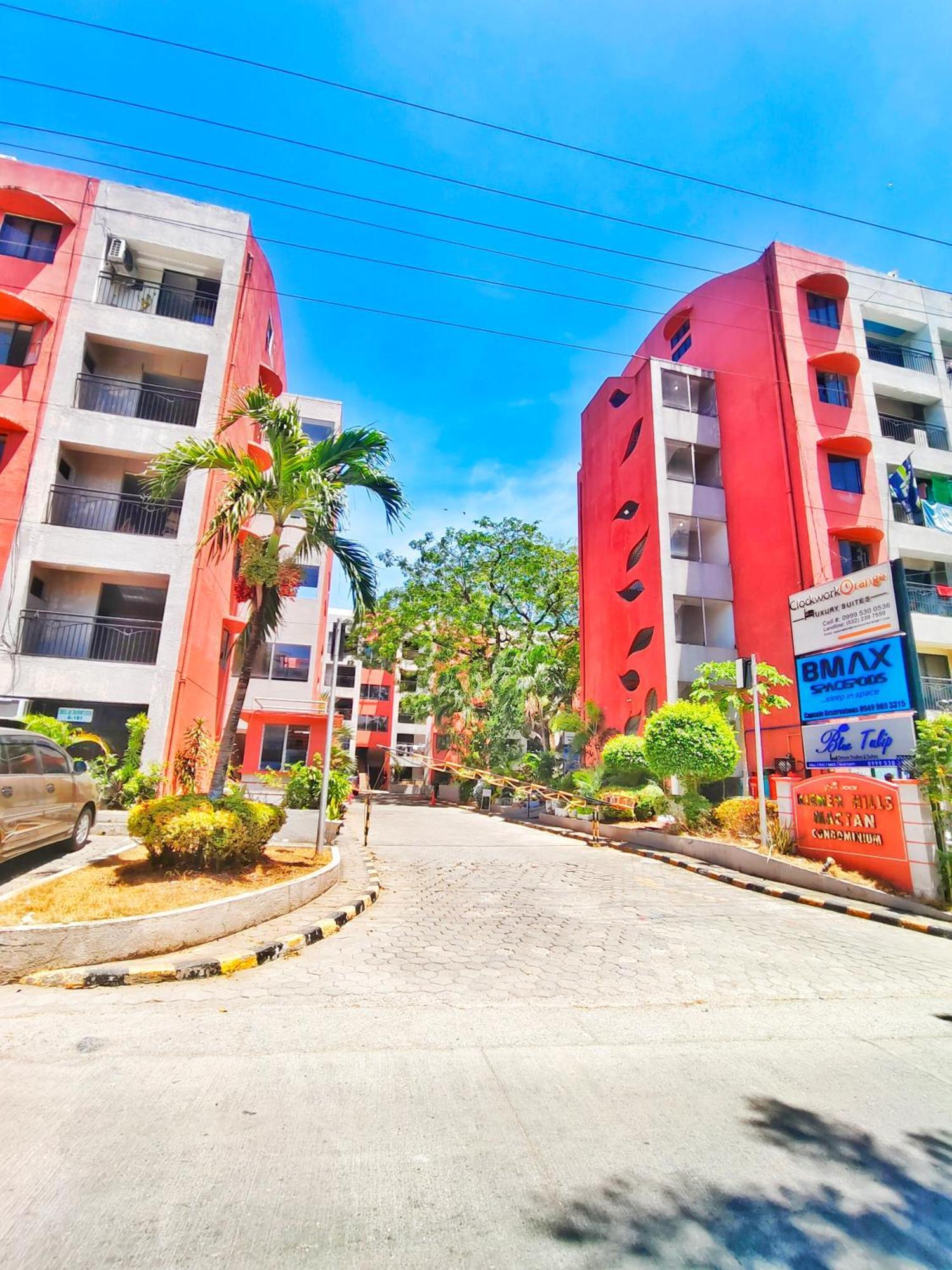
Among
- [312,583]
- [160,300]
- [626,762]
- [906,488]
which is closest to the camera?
[626,762]

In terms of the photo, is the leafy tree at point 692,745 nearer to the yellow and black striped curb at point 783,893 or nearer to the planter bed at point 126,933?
the yellow and black striped curb at point 783,893

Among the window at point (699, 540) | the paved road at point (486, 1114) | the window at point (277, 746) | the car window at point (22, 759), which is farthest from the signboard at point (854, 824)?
the window at point (277, 746)

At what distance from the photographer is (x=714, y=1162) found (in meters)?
2.84

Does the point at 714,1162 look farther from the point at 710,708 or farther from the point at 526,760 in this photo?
the point at 526,760

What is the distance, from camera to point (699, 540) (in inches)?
912

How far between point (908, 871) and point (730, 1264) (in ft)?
28.9

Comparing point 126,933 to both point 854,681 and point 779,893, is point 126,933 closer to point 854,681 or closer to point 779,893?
point 779,893

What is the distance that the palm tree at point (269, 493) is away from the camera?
8.73m

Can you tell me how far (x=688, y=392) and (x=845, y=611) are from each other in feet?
48.6

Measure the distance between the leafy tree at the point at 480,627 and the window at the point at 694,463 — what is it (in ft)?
28.3

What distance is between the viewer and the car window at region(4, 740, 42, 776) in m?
7.37

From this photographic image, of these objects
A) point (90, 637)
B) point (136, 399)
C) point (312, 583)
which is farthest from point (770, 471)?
point (90, 637)

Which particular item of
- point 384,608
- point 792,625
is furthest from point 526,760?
point 792,625

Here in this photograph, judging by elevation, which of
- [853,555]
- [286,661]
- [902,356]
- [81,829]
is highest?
[902,356]
